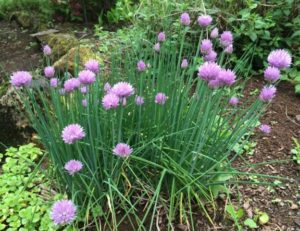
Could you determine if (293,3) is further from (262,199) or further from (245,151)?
(262,199)

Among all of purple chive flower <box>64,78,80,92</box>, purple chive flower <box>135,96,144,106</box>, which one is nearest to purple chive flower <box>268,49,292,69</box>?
purple chive flower <box>135,96,144,106</box>

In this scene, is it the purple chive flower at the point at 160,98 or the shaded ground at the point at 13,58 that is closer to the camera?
the purple chive flower at the point at 160,98

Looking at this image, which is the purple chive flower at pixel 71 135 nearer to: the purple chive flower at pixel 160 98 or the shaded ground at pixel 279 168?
the purple chive flower at pixel 160 98

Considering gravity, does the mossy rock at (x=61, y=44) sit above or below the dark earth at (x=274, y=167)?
below

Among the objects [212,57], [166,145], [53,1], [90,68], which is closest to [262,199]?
[166,145]

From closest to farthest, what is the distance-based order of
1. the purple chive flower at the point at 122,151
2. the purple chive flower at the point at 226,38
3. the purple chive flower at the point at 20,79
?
the purple chive flower at the point at 122,151
the purple chive flower at the point at 20,79
the purple chive flower at the point at 226,38

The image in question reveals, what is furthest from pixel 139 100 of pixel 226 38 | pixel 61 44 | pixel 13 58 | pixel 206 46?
pixel 13 58

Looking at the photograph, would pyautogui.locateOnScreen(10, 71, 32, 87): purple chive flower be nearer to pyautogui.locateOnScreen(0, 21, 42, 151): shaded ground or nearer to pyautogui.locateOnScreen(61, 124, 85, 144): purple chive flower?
pyautogui.locateOnScreen(61, 124, 85, 144): purple chive flower

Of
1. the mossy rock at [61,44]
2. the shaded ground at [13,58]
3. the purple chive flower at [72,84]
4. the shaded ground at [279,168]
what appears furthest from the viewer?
the mossy rock at [61,44]

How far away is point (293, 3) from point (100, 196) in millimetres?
2559

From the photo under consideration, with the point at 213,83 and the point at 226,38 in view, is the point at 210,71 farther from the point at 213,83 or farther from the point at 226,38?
the point at 226,38

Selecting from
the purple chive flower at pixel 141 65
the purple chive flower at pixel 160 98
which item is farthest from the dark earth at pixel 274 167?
the purple chive flower at pixel 141 65

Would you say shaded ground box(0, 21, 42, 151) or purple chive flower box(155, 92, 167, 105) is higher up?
purple chive flower box(155, 92, 167, 105)

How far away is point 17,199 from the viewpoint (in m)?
2.17
